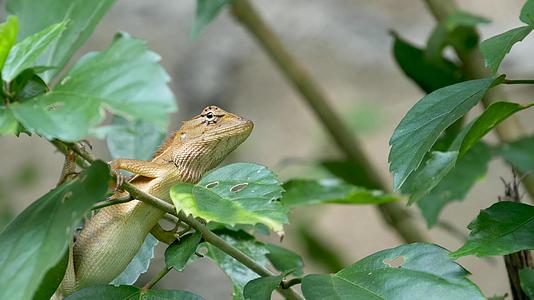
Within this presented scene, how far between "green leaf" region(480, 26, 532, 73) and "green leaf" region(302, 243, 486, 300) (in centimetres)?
22

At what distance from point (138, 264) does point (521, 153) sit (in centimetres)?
92

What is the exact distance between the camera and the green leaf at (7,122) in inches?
30.6

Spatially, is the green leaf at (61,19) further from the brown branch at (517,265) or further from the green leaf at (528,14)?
the brown branch at (517,265)

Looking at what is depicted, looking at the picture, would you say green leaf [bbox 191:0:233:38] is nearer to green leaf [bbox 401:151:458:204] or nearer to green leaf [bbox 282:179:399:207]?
green leaf [bbox 282:179:399:207]

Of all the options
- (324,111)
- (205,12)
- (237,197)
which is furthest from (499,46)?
(324,111)

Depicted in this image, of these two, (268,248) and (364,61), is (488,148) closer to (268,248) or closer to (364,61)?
(268,248)

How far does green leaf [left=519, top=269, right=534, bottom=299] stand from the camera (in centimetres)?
104

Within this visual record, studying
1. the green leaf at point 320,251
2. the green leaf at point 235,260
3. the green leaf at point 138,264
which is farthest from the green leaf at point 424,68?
the green leaf at point 138,264

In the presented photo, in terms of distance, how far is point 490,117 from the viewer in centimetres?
104

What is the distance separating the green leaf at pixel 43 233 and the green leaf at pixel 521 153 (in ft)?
3.60

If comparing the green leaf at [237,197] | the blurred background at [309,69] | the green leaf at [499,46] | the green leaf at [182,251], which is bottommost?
the blurred background at [309,69]

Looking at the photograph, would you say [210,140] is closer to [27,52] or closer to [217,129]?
[217,129]

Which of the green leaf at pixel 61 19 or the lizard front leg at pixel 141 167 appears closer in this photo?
the green leaf at pixel 61 19

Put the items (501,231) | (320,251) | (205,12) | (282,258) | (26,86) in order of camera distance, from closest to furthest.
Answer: (26,86) < (501,231) < (282,258) < (205,12) < (320,251)
